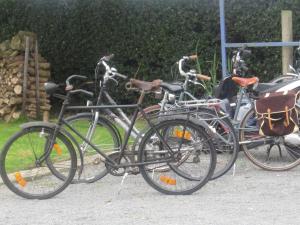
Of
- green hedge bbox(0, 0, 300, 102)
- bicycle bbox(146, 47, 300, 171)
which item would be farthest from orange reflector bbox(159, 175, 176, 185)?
green hedge bbox(0, 0, 300, 102)

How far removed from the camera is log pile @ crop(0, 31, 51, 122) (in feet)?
35.7

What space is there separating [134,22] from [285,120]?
4.90 meters

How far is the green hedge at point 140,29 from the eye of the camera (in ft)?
33.7

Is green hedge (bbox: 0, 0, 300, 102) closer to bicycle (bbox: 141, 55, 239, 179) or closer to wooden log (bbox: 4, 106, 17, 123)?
wooden log (bbox: 4, 106, 17, 123)

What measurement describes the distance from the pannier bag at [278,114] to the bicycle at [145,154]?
35.6 inches

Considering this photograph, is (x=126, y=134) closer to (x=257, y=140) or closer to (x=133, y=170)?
(x=133, y=170)

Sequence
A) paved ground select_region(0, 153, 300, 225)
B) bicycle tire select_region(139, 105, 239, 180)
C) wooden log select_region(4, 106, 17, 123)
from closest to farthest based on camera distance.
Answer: paved ground select_region(0, 153, 300, 225) < bicycle tire select_region(139, 105, 239, 180) < wooden log select_region(4, 106, 17, 123)

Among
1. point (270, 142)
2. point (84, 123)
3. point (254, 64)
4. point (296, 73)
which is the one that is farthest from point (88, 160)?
point (254, 64)

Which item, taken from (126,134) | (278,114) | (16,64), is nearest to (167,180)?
(126,134)

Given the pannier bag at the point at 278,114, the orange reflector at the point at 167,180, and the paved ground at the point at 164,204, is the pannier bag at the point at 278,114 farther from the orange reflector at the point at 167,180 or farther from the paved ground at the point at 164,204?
the orange reflector at the point at 167,180

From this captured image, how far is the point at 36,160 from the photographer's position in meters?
6.13

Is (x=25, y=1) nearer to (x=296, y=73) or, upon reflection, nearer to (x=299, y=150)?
(x=296, y=73)

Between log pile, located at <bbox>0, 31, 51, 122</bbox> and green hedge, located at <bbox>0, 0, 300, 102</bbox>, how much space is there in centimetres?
73

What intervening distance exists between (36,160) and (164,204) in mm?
1354
